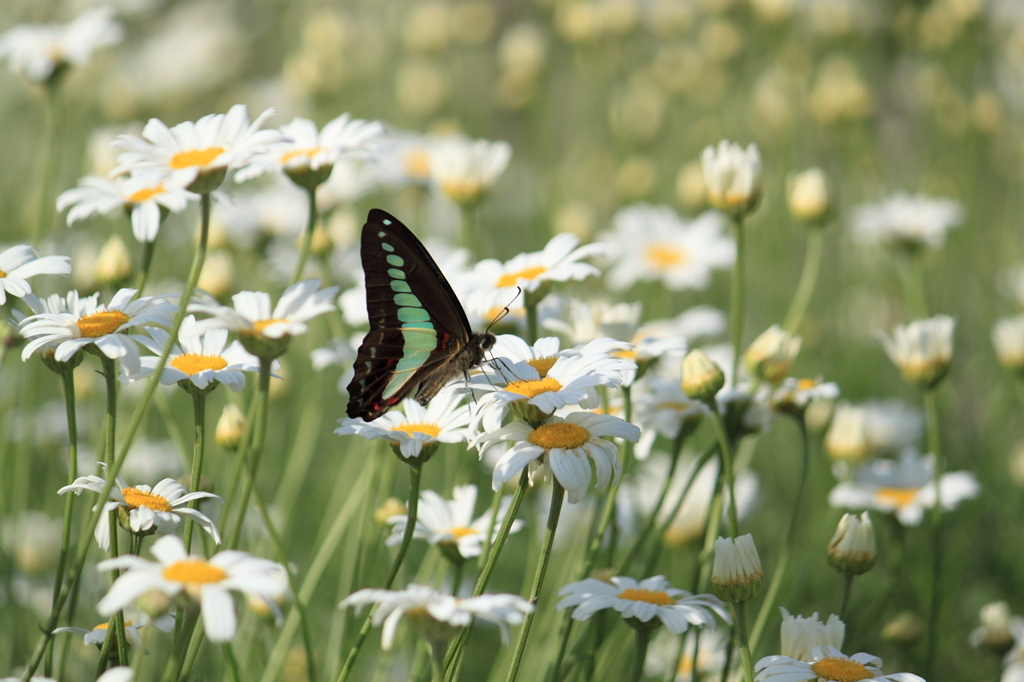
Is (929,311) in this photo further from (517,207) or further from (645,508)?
(517,207)

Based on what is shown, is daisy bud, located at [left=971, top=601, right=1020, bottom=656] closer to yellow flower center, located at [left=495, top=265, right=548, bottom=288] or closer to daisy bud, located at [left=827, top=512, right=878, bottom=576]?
daisy bud, located at [left=827, top=512, right=878, bottom=576]

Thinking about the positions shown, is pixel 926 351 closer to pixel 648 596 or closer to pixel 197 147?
pixel 648 596

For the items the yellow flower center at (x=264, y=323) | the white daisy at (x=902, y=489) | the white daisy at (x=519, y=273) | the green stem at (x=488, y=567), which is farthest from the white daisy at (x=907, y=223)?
the yellow flower center at (x=264, y=323)

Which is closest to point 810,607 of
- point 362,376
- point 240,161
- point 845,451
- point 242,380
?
point 845,451

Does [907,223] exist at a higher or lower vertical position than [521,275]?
higher

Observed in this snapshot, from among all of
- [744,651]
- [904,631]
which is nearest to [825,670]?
[744,651]

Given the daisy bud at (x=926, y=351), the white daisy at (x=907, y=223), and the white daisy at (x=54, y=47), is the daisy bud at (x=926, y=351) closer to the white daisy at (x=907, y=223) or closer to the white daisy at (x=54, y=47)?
the white daisy at (x=907, y=223)
